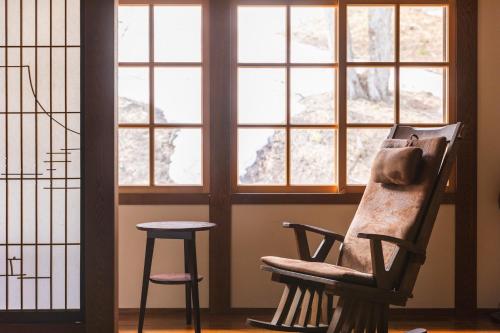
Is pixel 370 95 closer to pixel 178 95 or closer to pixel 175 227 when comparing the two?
pixel 178 95

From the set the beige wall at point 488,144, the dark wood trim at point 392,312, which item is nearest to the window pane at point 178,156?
the dark wood trim at point 392,312

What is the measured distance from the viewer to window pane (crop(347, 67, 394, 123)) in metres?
4.55

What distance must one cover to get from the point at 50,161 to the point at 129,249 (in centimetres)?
110

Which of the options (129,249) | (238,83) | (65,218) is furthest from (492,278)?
(65,218)

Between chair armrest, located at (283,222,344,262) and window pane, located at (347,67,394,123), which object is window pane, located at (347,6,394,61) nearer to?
window pane, located at (347,67,394,123)

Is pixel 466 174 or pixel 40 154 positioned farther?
pixel 466 174

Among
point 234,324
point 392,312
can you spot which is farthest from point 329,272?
point 392,312

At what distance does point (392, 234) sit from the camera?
132 inches

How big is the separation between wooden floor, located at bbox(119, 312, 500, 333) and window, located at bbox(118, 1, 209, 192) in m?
0.85

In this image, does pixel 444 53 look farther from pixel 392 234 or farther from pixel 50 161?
pixel 50 161

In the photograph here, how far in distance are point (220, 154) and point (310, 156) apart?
2.03 feet

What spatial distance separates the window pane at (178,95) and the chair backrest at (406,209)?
1433 millimetres

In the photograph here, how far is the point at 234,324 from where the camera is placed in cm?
420

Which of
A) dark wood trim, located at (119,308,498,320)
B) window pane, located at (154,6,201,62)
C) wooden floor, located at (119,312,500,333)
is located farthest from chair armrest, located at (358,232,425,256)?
window pane, located at (154,6,201,62)
